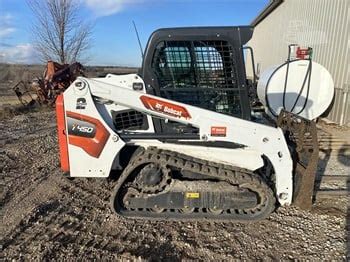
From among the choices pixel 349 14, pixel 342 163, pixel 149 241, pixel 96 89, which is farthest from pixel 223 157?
pixel 349 14

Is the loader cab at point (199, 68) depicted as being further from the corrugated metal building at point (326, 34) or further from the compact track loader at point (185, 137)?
the corrugated metal building at point (326, 34)

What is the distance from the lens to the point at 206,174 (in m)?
4.34

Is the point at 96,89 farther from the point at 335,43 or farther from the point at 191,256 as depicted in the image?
the point at 335,43

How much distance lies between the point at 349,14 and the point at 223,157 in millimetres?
8717

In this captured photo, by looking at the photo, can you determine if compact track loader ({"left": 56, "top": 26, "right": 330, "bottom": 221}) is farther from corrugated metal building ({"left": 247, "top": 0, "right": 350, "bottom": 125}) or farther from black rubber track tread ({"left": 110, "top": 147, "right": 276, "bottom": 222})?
corrugated metal building ({"left": 247, "top": 0, "right": 350, "bottom": 125})

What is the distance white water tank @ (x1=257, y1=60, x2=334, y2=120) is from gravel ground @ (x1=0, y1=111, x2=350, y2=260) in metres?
5.11

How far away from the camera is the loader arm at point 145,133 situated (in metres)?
4.30

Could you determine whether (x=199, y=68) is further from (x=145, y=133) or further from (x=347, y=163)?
(x=347, y=163)

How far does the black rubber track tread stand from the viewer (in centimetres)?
432

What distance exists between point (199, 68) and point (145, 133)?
1057 mm

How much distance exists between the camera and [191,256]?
3686 millimetres

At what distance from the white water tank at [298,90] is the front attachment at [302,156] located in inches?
185

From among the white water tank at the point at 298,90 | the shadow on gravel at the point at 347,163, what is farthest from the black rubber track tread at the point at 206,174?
the white water tank at the point at 298,90

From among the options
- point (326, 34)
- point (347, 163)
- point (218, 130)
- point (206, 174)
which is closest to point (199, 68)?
point (218, 130)
